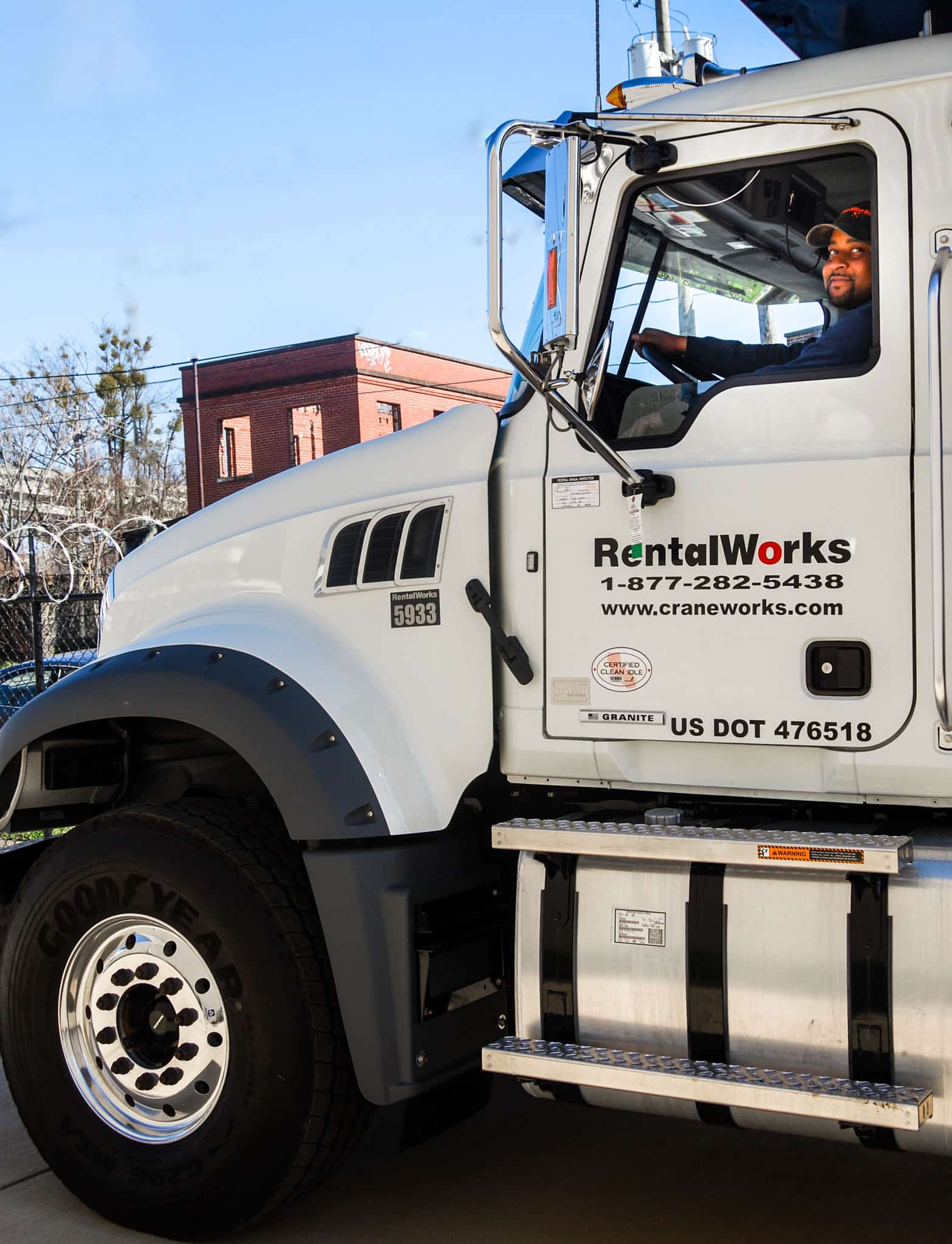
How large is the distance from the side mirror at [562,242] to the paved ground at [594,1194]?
246 cm

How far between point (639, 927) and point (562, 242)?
1.71 m

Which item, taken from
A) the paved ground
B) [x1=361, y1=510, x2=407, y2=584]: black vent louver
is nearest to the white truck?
[x1=361, y1=510, x2=407, y2=584]: black vent louver

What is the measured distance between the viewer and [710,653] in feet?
11.0

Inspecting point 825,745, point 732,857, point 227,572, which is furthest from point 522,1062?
point 227,572

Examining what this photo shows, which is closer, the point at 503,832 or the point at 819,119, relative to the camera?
the point at 819,119

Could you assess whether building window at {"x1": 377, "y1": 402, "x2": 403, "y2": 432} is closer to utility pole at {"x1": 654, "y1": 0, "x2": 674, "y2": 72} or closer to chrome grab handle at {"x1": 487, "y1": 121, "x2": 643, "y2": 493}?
utility pole at {"x1": 654, "y1": 0, "x2": 674, "y2": 72}

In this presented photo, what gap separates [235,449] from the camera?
37156mm

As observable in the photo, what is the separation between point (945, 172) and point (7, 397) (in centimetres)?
3305

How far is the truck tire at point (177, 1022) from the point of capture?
3666 mm

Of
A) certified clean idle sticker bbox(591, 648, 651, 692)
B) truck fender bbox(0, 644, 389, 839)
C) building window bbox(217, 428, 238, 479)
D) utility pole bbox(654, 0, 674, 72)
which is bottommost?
truck fender bbox(0, 644, 389, 839)

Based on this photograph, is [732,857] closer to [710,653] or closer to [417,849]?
[710,653]

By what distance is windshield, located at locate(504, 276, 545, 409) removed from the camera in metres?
3.75

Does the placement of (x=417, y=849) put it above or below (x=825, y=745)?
below

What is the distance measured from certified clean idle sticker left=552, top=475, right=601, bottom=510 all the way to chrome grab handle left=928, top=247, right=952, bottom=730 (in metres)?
0.84
